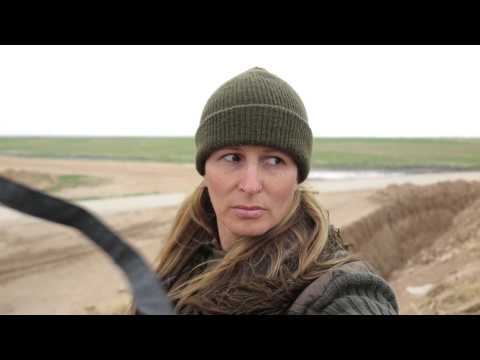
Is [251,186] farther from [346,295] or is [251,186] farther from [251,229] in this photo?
[346,295]

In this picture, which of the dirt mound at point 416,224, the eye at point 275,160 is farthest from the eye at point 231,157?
the dirt mound at point 416,224

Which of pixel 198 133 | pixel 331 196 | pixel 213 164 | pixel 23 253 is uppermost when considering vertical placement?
pixel 331 196

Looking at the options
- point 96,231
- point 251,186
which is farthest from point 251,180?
point 96,231

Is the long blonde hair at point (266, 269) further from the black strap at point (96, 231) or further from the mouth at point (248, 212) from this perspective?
the black strap at point (96, 231)

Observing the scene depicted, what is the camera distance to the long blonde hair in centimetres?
164

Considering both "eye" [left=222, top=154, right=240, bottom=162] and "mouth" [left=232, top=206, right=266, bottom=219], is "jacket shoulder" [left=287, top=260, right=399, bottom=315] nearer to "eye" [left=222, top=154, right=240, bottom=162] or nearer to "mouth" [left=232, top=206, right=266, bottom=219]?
"mouth" [left=232, top=206, right=266, bottom=219]

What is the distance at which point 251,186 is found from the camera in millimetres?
1681

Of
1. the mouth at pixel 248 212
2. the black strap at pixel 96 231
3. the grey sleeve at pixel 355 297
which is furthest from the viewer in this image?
the mouth at pixel 248 212

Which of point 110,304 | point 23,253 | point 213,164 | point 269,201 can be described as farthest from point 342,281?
point 23,253

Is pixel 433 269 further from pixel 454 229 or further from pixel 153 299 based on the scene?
pixel 153 299

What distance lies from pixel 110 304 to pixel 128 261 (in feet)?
17.8

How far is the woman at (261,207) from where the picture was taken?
1.66 metres

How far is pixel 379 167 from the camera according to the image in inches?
901

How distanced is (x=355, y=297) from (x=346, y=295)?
0.03 m
